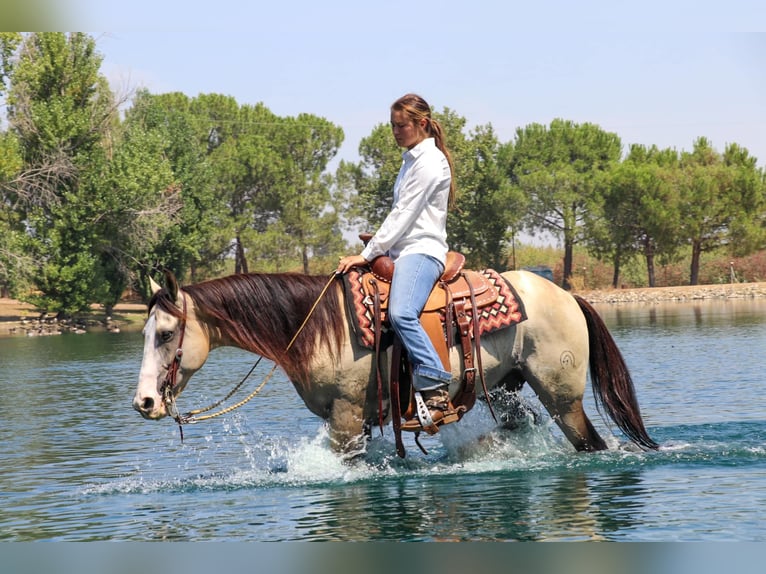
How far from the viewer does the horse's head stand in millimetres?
7348

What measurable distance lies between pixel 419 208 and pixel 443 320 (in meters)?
0.86

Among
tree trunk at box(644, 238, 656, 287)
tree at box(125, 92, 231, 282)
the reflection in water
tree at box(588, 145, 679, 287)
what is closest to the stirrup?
the reflection in water

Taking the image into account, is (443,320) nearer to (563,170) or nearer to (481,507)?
(481,507)

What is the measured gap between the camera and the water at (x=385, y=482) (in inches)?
261

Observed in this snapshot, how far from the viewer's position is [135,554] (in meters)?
6.12

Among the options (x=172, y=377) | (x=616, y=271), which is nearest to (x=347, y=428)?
(x=172, y=377)

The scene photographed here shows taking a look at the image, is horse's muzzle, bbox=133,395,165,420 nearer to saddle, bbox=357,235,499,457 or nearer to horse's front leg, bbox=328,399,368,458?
horse's front leg, bbox=328,399,368,458

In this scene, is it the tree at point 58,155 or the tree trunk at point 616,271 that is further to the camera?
the tree trunk at point 616,271

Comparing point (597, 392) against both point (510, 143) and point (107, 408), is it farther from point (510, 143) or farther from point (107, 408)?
point (510, 143)

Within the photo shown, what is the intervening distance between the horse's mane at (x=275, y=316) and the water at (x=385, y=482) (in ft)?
2.40

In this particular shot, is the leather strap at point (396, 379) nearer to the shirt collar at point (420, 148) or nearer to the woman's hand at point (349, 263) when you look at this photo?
the woman's hand at point (349, 263)

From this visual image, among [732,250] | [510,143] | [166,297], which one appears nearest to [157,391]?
[166,297]

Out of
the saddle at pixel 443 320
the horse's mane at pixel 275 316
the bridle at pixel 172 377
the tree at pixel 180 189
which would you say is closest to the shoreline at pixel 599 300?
the tree at pixel 180 189

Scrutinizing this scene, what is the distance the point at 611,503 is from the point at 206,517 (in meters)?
2.74
